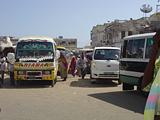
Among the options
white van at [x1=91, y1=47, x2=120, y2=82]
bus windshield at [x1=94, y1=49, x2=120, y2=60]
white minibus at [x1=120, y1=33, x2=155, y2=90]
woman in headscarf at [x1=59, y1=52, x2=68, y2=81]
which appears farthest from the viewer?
woman in headscarf at [x1=59, y1=52, x2=68, y2=81]

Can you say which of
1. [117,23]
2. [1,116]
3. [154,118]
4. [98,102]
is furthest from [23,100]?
[117,23]

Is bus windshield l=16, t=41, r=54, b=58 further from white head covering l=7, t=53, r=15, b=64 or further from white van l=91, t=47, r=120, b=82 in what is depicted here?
white van l=91, t=47, r=120, b=82

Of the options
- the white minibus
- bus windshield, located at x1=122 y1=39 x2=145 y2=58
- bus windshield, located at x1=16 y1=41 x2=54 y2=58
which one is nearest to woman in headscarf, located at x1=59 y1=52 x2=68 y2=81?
bus windshield, located at x1=16 y1=41 x2=54 y2=58

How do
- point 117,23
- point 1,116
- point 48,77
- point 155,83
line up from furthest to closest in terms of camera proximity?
1. point 117,23
2. point 48,77
3. point 1,116
4. point 155,83

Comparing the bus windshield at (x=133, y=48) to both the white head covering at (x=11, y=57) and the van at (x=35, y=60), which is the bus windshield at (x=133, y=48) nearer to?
→ the van at (x=35, y=60)

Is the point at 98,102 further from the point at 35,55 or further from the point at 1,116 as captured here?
the point at 35,55

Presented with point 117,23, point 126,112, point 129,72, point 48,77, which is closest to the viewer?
point 126,112

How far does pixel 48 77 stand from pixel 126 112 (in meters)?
9.26

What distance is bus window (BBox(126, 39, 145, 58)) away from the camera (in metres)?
16.2

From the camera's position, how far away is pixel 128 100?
51.0 ft

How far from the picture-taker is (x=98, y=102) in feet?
48.7

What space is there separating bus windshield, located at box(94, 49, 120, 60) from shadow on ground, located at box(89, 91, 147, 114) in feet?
15.7

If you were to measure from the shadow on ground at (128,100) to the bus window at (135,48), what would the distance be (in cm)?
156

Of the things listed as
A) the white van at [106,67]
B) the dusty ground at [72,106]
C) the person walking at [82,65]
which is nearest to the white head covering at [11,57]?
the white van at [106,67]
